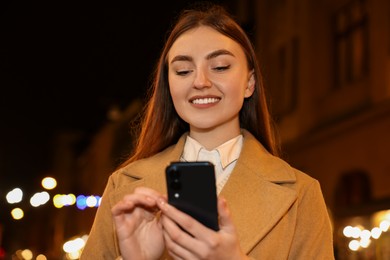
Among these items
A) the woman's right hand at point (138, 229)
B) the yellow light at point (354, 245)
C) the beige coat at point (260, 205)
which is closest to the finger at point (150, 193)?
the woman's right hand at point (138, 229)

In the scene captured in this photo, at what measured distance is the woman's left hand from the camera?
2.65 meters

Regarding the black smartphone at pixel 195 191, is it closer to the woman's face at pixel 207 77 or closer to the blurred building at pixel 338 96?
the woman's face at pixel 207 77

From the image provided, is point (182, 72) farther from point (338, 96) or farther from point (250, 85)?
point (338, 96)

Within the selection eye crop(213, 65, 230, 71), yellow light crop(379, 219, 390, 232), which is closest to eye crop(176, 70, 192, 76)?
eye crop(213, 65, 230, 71)

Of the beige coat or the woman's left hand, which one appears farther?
the beige coat

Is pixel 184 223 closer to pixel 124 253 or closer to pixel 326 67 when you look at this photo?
pixel 124 253

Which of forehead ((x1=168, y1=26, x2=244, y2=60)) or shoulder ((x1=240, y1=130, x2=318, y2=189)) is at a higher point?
forehead ((x1=168, y1=26, x2=244, y2=60))

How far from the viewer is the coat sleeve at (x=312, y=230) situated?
317cm

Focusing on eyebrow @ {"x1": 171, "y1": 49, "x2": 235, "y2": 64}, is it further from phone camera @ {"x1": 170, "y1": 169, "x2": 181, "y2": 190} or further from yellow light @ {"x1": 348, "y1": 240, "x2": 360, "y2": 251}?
yellow light @ {"x1": 348, "y1": 240, "x2": 360, "y2": 251}

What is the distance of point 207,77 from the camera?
3238 mm

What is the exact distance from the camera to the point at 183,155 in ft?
11.4

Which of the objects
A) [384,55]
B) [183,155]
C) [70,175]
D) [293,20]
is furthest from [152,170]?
[70,175]

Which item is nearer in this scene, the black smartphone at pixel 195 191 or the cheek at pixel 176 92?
the black smartphone at pixel 195 191

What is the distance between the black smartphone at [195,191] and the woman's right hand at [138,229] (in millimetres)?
154
